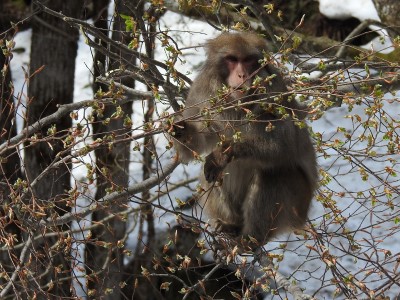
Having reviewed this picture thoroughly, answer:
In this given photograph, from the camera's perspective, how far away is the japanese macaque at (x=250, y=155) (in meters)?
5.24

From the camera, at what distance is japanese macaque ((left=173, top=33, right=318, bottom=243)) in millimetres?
Result: 5242

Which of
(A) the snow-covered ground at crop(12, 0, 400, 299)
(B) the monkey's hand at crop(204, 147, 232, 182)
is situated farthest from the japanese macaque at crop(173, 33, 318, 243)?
(A) the snow-covered ground at crop(12, 0, 400, 299)

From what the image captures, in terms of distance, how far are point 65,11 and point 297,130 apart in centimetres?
417

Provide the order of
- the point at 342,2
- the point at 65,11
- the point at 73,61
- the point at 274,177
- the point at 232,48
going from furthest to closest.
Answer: the point at 342,2 → the point at 73,61 → the point at 65,11 → the point at 274,177 → the point at 232,48

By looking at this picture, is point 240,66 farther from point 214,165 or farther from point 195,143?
point 214,165

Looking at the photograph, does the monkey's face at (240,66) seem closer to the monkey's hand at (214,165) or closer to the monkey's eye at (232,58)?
the monkey's eye at (232,58)

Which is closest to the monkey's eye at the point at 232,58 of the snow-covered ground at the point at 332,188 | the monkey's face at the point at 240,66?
the monkey's face at the point at 240,66

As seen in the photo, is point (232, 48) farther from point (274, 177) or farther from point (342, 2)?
point (342, 2)

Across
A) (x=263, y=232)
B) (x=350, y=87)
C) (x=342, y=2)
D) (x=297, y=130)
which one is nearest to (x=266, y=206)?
(x=263, y=232)

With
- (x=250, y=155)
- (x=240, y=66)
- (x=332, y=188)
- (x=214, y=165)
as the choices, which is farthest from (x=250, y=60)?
(x=332, y=188)

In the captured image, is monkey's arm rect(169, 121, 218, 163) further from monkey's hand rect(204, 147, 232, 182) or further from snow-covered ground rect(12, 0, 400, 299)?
snow-covered ground rect(12, 0, 400, 299)

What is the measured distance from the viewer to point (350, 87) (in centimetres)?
566

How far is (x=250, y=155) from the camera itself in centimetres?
542

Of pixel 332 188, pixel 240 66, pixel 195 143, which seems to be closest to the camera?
pixel 240 66
